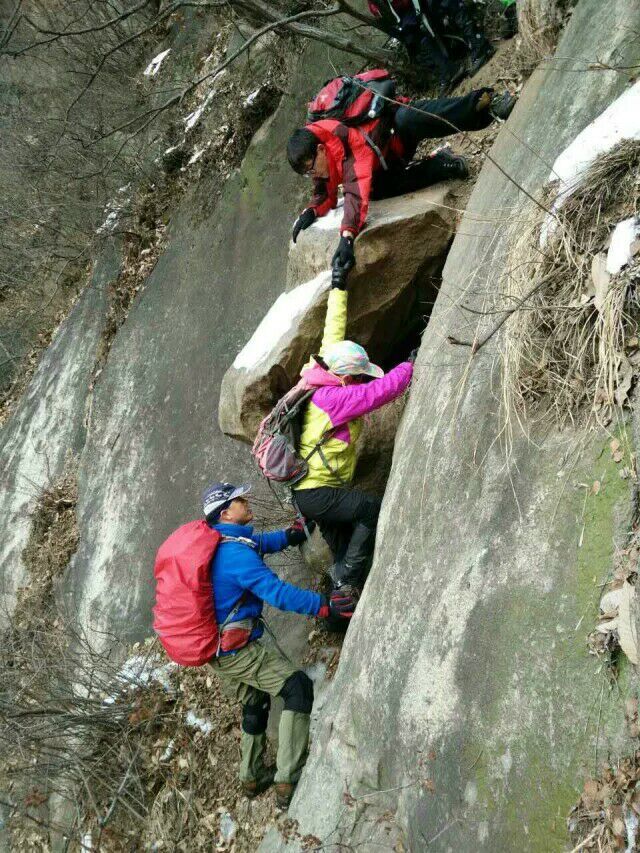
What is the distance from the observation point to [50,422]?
1126cm

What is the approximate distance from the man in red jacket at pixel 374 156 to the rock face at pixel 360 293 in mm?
140

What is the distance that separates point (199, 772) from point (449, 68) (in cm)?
694

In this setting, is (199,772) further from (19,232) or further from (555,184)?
(19,232)

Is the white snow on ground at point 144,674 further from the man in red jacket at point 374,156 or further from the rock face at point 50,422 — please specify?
the man in red jacket at point 374,156

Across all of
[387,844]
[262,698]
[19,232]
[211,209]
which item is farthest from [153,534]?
[19,232]

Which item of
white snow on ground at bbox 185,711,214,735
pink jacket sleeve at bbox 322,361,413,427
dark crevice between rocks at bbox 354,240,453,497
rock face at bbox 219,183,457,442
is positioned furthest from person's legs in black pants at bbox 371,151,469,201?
white snow on ground at bbox 185,711,214,735

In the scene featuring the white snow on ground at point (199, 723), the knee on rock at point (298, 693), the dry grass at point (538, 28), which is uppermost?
the dry grass at point (538, 28)

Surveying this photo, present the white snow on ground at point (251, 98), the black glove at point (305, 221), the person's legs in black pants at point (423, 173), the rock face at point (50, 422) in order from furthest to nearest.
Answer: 1. the rock face at point (50, 422)
2. the white snow on ground at point (251, 98)
3. the black glove at point (305, 221)
4. the person's legs in black pants at point (423, 173)

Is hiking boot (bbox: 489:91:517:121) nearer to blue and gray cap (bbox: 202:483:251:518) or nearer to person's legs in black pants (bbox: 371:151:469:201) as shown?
person's legs in black pants (bbox: 371:151:469:201)

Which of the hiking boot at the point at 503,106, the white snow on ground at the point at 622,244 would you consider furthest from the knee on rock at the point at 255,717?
the hiking boot at the point at 503,106

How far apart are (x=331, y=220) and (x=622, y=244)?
129 inches

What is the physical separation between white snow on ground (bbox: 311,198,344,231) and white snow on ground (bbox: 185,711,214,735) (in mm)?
4545

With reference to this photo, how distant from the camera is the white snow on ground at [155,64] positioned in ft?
41.0

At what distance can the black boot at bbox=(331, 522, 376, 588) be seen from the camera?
195 inches
